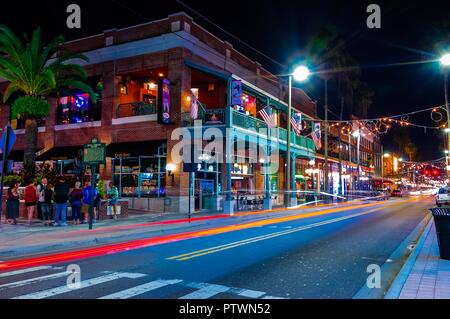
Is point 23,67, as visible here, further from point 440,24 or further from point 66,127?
point 440,24

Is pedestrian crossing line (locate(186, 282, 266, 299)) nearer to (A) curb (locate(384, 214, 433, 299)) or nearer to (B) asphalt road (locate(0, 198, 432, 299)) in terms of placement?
(B) asphalt road (locate(0, 198, 432, 299))

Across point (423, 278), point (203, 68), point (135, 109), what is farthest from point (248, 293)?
point (135, 109)

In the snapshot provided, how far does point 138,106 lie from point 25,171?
8076 mm

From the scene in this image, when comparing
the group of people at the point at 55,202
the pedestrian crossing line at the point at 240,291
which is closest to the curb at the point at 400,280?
the pedestrian crossing line at the point at 240,291

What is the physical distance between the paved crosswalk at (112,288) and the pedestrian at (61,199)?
301 inches

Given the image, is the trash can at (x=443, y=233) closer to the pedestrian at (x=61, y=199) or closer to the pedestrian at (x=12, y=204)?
the pedestrian at (x=61, y=199)

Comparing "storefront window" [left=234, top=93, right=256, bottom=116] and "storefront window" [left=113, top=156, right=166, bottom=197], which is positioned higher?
"storefront window" [left=234, top=93, right=256, bottom=116]

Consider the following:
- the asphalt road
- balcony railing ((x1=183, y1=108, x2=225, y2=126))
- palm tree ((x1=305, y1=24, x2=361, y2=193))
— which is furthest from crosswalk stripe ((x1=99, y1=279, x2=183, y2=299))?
palm tree ((x1=305, y1=24, x2=361, y2=193))

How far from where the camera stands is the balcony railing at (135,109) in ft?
81.1

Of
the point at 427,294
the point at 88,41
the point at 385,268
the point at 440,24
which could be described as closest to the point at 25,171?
the point at 88,41

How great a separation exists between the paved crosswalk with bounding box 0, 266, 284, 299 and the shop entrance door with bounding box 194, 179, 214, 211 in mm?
17507

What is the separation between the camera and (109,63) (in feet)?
86.6

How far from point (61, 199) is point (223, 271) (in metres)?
9.75

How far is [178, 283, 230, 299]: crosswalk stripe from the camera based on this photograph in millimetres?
6000
